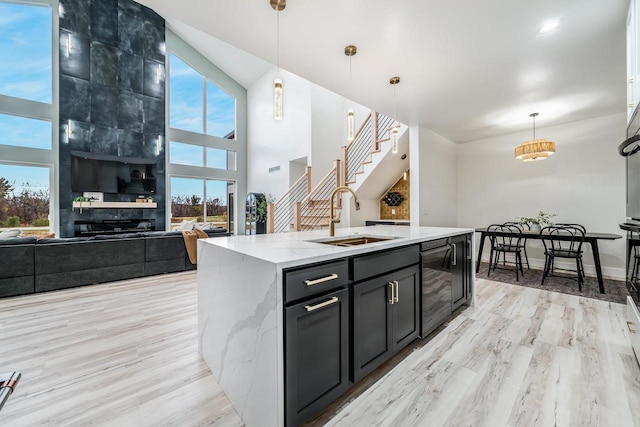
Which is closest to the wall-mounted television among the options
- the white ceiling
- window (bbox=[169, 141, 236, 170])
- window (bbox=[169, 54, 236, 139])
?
window (bbox=[169, 141, 236, 170])

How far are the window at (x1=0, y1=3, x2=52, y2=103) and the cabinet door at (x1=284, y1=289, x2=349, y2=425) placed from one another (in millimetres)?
8709

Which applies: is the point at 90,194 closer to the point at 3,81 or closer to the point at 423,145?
the point at 3,81

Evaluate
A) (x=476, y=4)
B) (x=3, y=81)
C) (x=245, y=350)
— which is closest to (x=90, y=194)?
(x=3, y=81)

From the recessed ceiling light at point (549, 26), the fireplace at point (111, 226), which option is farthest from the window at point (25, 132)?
the recessed ceiling light at point (549, 26)

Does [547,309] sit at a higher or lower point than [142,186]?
lower

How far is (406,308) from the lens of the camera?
6.62 ft

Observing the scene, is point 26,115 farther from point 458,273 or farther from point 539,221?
point 539,221

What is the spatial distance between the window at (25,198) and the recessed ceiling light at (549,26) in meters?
9.28

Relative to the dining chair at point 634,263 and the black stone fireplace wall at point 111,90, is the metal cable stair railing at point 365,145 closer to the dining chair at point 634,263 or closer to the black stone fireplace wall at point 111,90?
the dining chair at point 634,263

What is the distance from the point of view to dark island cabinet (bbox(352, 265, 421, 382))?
1609mm

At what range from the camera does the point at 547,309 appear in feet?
10.0

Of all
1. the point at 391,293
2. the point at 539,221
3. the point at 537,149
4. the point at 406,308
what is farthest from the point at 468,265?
the point at 539,221

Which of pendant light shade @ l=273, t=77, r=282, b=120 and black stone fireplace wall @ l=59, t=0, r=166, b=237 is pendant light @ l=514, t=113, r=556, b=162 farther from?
black stone fireplace wall @ l=59, t=0, r=166, b=237

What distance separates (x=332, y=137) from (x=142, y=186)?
547 cm
